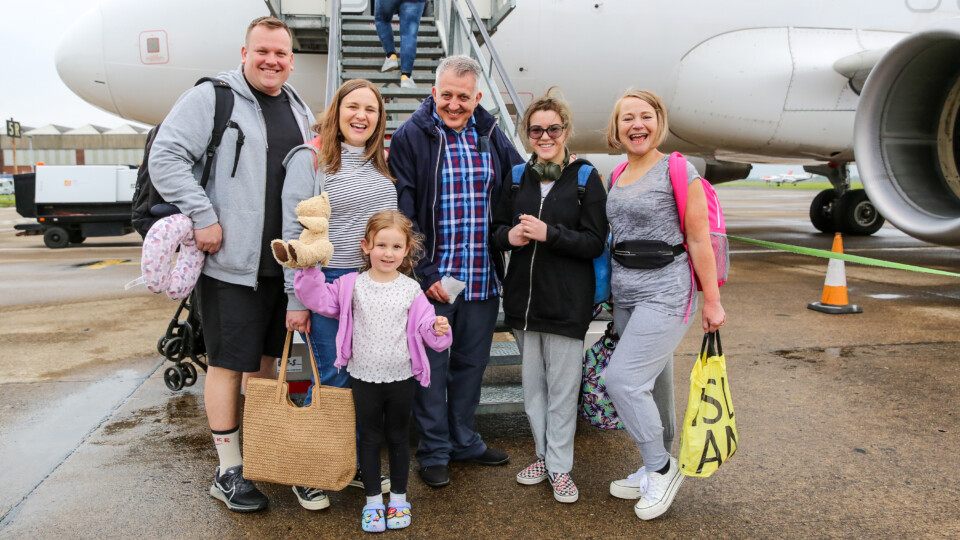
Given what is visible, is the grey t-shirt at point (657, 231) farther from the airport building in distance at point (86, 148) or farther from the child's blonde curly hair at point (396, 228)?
the airport building in distance at point (86, 148)

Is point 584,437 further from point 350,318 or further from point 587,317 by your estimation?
point 350,318

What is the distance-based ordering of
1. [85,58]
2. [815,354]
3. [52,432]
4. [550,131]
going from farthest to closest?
[85,58], [815,354], [52,432], [550,131]

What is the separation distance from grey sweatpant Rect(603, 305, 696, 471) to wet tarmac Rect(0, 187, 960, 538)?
29 cm

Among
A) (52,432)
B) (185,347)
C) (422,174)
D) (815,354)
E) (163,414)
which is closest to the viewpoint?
(422,174)

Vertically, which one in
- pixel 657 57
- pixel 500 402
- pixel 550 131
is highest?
pixel 657 57

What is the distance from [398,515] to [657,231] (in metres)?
1.48

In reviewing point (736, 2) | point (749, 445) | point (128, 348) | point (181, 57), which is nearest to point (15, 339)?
point (128, 348)

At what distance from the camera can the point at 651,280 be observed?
2.68m

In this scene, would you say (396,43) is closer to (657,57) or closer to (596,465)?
(657,57)

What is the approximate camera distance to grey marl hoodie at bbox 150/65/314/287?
252 cm

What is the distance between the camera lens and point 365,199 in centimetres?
270

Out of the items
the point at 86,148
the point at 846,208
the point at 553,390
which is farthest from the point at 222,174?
the point at 86,148

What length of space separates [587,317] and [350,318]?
3.15 ft

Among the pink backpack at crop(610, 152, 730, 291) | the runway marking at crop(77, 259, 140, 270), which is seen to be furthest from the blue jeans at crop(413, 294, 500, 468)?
the runway marking at crop(77, 259, 140, 270)
